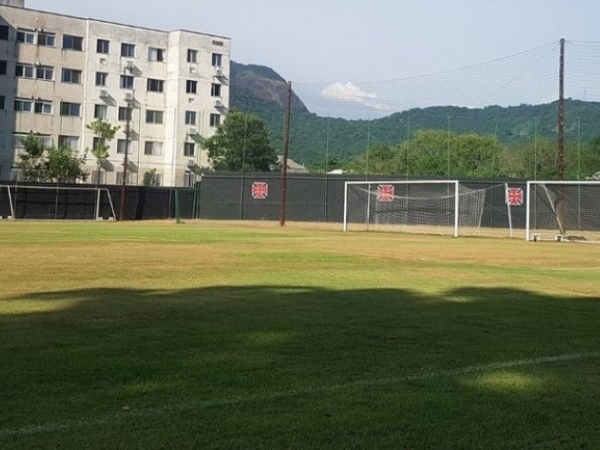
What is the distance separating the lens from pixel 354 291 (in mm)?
12445

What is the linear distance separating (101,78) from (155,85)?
568 cm

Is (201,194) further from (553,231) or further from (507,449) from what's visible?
(507,449)

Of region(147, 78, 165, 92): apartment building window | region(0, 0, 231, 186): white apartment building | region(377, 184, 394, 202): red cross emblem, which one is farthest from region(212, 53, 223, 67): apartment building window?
region(377, 184, 394, 202): red cross emblem

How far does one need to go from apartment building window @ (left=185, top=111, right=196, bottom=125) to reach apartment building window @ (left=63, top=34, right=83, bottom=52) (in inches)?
465

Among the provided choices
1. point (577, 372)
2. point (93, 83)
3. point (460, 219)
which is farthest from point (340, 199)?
point (577, 372)

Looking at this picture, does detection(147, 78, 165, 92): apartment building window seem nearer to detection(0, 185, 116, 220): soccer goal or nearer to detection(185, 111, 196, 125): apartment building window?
detection(185, 111, 196, 125): apartment building window

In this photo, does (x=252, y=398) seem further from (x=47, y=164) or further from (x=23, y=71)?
(x=23, y=71)

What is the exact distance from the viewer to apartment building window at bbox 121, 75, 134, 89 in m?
76.9

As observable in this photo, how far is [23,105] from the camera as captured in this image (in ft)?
232

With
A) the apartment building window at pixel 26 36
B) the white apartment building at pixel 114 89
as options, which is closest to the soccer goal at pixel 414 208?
the white apartment building at pixel 114 89

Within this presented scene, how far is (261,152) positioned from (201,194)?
503 inches

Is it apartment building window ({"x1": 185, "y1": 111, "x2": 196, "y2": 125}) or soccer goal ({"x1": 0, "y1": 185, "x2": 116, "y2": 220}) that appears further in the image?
apartment building window ({"x1": 185, "y1": 111, "x2": 196, "y2": 125})

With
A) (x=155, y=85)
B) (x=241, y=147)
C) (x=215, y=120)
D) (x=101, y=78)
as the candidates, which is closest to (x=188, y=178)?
(x=241, y=147)

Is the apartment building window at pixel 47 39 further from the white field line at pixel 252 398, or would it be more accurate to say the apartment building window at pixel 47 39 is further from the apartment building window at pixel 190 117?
the white field line at pixel 252 398
